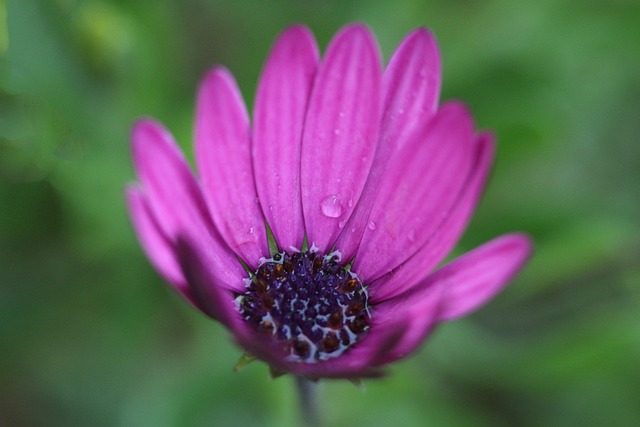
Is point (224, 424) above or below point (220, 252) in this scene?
below

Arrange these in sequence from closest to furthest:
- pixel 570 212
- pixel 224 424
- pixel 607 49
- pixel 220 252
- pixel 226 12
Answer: pixel 220 252
pixel 224 424
pixel 570 212
pixel 607 49
pixel 226 12

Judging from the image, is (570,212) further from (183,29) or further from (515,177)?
(183,29)

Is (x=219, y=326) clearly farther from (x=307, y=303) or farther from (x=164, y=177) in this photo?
(x=164, y=177)

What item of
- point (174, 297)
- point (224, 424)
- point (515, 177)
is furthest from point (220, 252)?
point (515, 177)

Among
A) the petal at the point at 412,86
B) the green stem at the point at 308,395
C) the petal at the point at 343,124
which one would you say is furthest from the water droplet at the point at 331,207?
the green stem at the point at 308,395

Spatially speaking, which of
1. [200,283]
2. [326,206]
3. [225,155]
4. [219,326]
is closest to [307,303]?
[326,206]

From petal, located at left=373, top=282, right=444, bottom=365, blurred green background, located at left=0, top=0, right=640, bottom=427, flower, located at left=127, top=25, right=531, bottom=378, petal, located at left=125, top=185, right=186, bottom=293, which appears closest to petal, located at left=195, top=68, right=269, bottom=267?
flower, located at left=127, top=25, right=531, bottom=378
